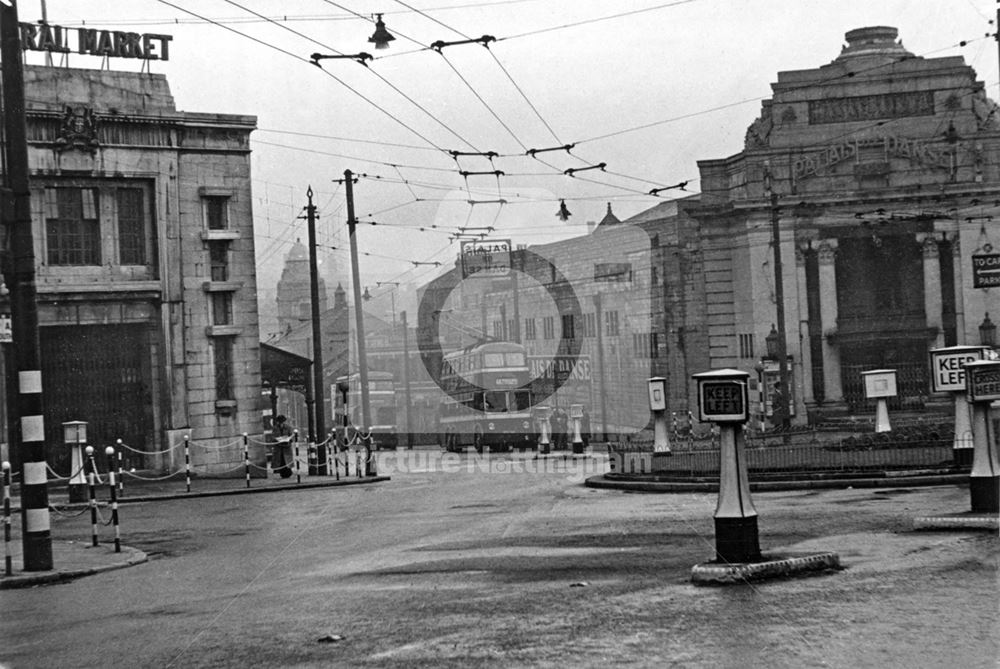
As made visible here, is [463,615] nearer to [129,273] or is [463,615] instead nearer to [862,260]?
[129,273]

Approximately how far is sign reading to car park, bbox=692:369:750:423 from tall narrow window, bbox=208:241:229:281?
2550 centimetres

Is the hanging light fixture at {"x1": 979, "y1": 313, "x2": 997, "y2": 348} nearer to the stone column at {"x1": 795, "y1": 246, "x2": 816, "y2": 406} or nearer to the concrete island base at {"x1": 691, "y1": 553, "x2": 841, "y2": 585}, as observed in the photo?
the stone column at {"x1": 795, "y1": 246, "x2": 816, "y2": 406}

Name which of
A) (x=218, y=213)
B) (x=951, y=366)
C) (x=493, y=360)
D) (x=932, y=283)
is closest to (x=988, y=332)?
(x=932, y=283)

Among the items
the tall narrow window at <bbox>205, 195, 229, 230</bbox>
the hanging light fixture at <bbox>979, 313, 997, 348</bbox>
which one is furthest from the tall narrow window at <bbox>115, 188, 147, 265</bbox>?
the hanging light fixture at <bbox>979, 313, 997, 348</bbox>

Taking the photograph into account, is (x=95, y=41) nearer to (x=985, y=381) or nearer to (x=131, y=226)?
(x=131, y=226)

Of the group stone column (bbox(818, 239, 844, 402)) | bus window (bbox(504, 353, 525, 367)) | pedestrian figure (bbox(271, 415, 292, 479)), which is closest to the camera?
pedestrian figure (bbox(271, 415, 292, 479))

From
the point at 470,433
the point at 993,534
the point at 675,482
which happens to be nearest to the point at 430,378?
the point at 470,433

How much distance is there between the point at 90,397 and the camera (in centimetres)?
3434

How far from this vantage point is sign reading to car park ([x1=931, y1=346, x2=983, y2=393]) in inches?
651

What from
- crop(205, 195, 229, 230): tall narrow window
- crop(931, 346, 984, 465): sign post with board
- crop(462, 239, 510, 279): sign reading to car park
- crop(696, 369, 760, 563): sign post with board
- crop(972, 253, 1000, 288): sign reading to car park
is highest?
crop(462, 239, 510, 279): sign reading to car park

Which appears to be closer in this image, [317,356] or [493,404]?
[317,356]

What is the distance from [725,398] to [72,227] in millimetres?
25431

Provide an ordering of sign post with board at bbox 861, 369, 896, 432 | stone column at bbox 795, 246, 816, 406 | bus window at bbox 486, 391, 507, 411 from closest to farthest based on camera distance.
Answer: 1. sign post with board at bbox 861, 369, 896, 432
2. bus window at bbox 486, 391, 507, 411
3. stone column at bbox 795, 246, 816, 406

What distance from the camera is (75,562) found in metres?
16.6
